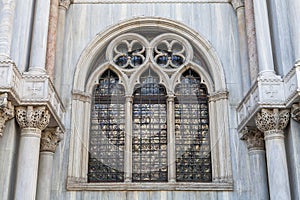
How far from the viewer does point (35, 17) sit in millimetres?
13055

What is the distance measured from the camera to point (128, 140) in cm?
1453

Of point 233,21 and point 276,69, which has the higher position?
point 233,21

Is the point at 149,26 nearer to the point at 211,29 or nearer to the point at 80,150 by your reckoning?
the point at 211,29

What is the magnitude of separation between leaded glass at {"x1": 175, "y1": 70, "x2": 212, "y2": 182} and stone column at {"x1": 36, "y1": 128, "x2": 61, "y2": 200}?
3.80 m

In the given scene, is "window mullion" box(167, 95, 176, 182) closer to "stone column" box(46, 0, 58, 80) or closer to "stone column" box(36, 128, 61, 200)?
"stone column" box(36, 128, 61, 200)

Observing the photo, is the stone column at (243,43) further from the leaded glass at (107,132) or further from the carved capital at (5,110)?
the carved capital at (5,110)

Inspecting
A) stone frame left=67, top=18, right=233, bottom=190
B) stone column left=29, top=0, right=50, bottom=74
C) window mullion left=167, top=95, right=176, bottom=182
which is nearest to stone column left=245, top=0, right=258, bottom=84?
stone frame left=67, top=18, right=233, bottom=190

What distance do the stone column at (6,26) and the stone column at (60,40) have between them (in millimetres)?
2973

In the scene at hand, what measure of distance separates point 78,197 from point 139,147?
2466 mm

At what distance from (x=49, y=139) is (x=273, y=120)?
20.5ft

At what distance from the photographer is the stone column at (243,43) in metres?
14.5

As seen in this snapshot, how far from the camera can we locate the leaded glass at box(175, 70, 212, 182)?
14328mm

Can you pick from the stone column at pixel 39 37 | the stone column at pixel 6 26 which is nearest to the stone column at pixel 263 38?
the stone column at pixel 39 37

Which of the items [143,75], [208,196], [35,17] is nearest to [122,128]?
[143,75]
